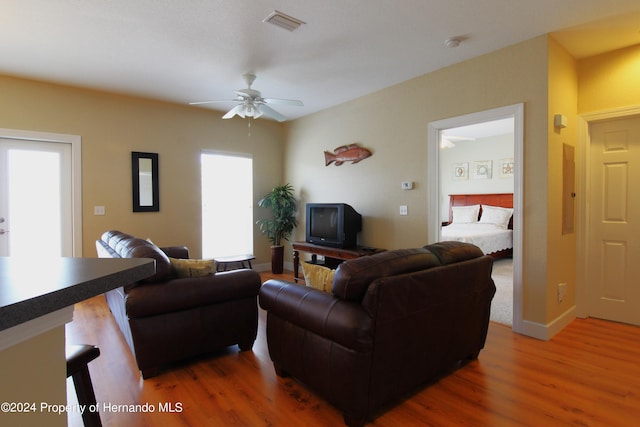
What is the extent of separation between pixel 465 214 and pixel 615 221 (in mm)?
3970

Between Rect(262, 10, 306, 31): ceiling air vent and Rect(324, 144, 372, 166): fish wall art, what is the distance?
2168 mm

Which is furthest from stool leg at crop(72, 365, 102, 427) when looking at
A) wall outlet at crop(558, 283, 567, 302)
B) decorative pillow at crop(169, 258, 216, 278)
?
wall outlet at crop(558, 283, 567, 302)

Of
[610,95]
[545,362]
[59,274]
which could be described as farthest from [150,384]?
[610,95]

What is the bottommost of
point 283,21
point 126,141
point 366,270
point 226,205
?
point 366,270

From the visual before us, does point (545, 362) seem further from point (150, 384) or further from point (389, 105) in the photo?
point (389, 105)

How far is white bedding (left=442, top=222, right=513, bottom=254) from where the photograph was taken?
225 inches

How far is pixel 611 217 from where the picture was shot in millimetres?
3520

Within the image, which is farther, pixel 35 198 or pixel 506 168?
pixel 506 168

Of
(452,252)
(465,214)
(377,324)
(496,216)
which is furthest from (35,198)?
(496,216)

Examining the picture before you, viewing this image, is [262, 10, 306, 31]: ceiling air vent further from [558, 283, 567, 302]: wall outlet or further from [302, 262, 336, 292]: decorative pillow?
[558, 283, 567, 302]: wall outlet

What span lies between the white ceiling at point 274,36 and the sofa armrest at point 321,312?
2111 mm

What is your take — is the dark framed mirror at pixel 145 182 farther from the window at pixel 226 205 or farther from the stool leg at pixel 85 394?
the stool leg at pixel 85 394

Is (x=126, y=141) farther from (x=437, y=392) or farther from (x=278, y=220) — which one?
(x=437, y=392)

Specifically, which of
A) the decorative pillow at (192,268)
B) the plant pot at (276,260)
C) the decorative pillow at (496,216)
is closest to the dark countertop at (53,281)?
the decorative pillow at (192,268)
